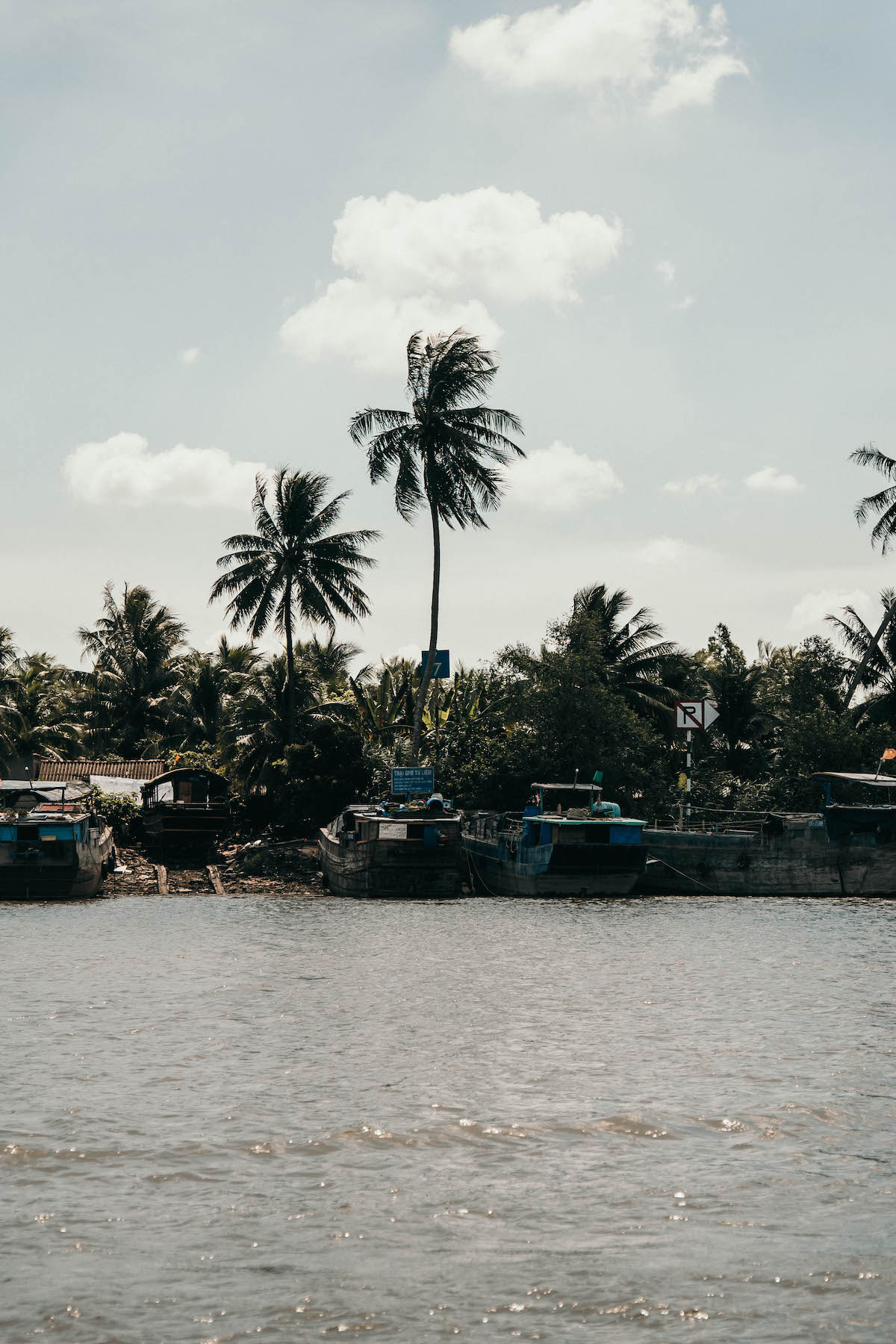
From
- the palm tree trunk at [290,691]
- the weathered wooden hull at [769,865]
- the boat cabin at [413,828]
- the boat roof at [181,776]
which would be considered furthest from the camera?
the palm tree trunk at [290,691]

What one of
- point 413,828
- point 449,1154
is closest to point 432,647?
point 413,828

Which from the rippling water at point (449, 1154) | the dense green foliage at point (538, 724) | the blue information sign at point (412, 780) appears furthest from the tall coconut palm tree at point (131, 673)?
the rippling water at point (449, 1154)

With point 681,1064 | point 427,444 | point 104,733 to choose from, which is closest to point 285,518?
point 427,444

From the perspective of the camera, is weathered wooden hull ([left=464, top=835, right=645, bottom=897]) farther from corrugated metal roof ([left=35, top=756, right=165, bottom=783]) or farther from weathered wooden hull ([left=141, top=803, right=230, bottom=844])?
corrugated metal roof ([left=35, top=756, right=165, bottom=783])

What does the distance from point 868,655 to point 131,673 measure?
131 ft

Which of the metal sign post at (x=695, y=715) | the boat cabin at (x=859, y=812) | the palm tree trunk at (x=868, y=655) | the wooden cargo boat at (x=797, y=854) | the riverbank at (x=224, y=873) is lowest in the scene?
the riverbank at (x=224, y=873)

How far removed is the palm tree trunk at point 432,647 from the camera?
49.6 m

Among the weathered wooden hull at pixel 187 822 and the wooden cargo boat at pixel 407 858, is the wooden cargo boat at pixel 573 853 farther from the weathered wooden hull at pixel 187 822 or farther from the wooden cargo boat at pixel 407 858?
the weathered wooden hull at pixel 187 822

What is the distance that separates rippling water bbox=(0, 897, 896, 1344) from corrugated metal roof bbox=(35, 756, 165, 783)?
37.8 m

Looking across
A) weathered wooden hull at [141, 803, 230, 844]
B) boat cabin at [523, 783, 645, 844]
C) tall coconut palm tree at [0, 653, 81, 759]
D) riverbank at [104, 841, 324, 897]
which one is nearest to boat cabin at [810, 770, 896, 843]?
boat cabin at [523, 783, 645, 844]

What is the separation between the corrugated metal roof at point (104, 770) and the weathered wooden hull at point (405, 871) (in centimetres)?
2272

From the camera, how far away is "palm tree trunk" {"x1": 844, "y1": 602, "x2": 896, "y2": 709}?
2108 inches

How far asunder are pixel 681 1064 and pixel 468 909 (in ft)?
68.1

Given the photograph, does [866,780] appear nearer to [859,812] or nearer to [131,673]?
[859,812]
